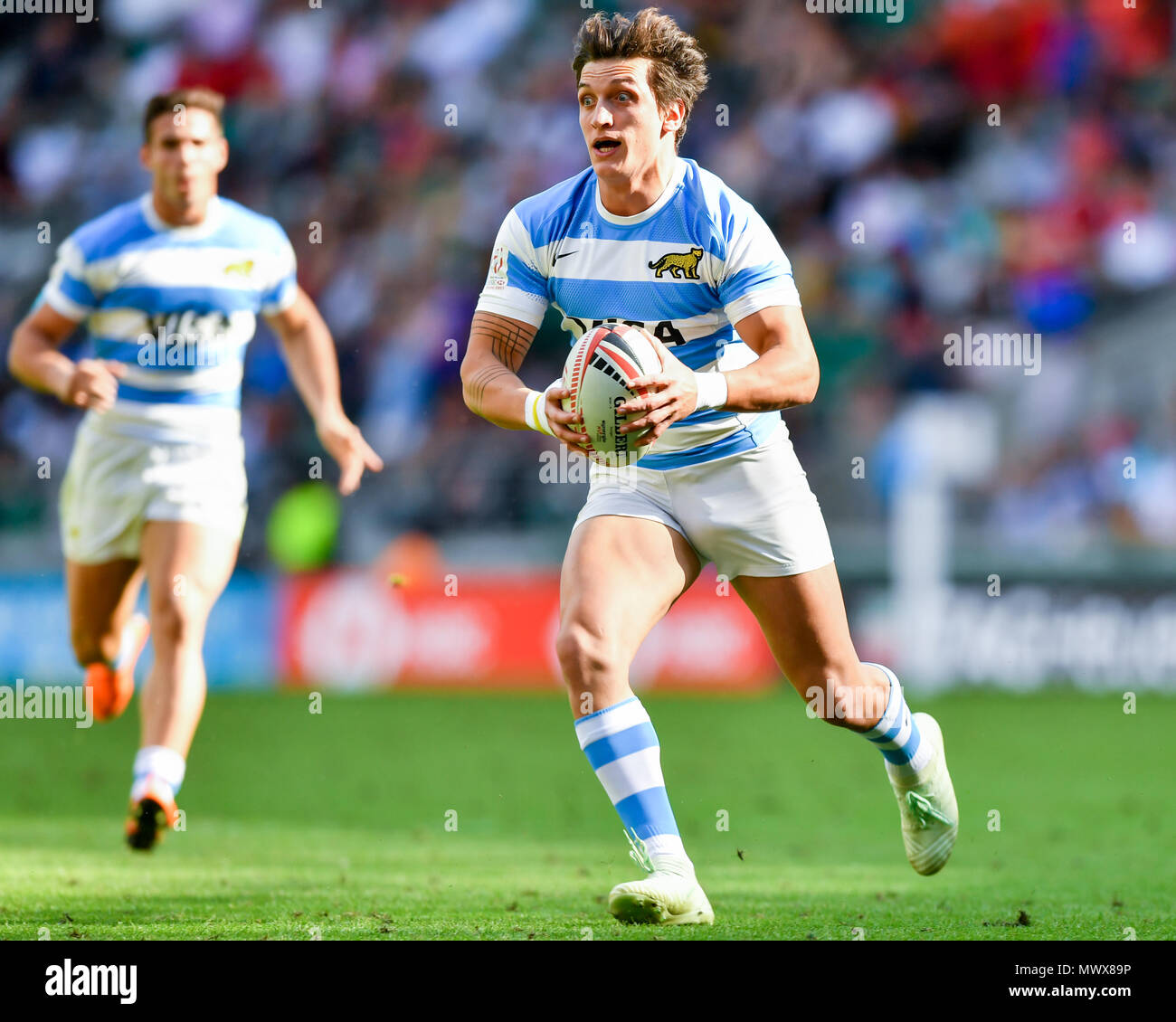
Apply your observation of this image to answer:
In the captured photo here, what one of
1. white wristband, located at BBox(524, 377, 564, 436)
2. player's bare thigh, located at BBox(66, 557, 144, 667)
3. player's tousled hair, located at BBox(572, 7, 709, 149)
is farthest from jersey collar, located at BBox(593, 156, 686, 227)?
player's bare thigh, located at BBox(66, 557, 144, 667)

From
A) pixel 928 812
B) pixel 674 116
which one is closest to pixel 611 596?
pixel 674 116

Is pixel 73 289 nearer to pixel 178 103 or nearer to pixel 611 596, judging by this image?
pixel 178 103

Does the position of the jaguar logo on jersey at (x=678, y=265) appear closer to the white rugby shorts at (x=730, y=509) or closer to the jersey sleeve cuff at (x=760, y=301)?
the jersey sleeve cuff at (x=760, y=301)

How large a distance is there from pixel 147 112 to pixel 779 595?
11.3 feet

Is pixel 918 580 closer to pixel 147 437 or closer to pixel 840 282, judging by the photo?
pixel 840 282

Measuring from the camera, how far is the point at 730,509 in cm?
571

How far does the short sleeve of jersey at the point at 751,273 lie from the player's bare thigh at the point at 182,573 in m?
2.75

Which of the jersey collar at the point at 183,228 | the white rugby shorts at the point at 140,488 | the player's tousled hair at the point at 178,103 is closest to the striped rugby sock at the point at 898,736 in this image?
the white rugby shorts at the point at 140,488

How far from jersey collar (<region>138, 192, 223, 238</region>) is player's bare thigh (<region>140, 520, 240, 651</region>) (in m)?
1.23

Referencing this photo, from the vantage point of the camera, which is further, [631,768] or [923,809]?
[923,809]

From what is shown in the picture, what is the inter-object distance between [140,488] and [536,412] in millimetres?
2634

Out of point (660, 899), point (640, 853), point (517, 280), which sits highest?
point (517, 280)

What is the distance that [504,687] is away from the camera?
52.1 feet
